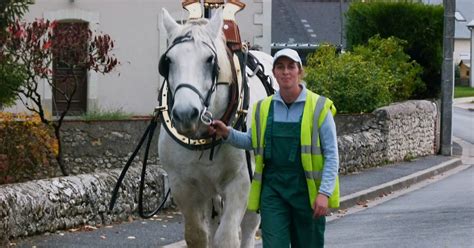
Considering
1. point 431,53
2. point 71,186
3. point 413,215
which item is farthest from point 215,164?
point 431,53

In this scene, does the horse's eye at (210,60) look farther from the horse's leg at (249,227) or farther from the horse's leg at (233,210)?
the horse's leg at (249,227)

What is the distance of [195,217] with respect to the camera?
25.8ft

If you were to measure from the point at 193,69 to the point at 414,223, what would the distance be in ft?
22.8

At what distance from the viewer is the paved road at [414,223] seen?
11.9 meters

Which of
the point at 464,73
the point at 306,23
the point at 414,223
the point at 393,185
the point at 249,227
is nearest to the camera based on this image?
the point at 249,227

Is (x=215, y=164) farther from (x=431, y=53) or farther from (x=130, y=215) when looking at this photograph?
(x=431, y=53)

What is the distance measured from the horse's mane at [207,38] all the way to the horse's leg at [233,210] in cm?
69

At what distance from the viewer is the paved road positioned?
11867mm

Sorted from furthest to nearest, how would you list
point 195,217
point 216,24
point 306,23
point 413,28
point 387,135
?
point 306,23
point 413,28
point 387,135
point 195,217
point 216,24

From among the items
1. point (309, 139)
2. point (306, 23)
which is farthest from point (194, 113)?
point (306, 23)

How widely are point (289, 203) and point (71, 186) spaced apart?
528cm

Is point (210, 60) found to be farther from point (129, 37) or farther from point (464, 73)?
point (464, 73)

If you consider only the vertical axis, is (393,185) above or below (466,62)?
below

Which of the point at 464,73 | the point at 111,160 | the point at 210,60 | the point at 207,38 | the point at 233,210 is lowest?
the point at 111,160
